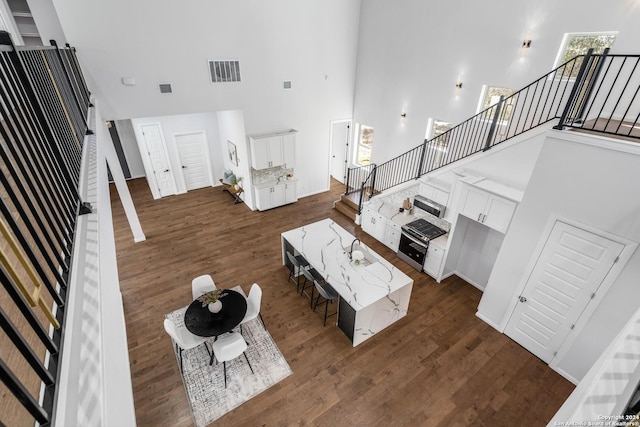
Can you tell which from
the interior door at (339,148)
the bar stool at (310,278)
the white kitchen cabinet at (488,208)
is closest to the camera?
the white kitchen cabinet at (488,208)

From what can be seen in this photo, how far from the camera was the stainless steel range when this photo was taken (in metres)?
6.00

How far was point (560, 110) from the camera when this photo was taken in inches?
197

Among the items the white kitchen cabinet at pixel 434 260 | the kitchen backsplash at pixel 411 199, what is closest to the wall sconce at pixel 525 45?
the kitchen backsplash at pixel 411 199

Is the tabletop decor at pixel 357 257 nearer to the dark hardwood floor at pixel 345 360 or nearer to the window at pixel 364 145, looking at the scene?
the dark hardwood floor at pixel 345 360

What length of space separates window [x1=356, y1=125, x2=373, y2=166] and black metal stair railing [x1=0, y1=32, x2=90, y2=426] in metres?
7.95

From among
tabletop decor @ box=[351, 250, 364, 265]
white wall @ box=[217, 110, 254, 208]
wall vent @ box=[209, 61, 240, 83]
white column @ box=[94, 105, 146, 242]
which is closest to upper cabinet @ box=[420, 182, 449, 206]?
tabletop decor @ box=[351, 250, 364, 265]

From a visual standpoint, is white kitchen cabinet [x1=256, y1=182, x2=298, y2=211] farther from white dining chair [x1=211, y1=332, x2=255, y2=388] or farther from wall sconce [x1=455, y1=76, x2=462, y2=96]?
wall sconce [x1=455, y1=76, x2=462, y2=96]

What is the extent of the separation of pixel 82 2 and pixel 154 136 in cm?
392

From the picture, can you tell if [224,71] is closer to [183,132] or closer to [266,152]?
[266,152]

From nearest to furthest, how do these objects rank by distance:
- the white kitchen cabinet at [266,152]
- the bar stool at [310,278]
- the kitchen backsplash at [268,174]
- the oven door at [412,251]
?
the bar stool at [310,278] → the oven door at [412,251] → the white kitchen cabinet at [266,152] → the kitchen backsplash at [268,174]

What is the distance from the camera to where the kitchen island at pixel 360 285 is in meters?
4.52

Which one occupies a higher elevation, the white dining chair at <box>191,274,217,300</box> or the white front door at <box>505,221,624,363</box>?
the white front door at <box>505,221,624,363</box>

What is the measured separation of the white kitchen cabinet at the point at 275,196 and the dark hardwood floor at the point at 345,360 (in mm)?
1869

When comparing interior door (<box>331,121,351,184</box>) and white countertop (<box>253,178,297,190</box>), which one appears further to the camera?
interior door (<box>331,121,351,184</box>)
